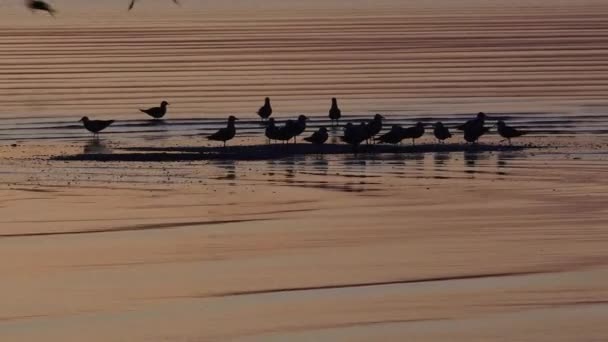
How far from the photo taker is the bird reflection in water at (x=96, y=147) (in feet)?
92.1

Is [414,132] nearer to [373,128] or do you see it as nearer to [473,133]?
[373,128]

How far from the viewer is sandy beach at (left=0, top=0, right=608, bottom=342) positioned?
45.4 ft

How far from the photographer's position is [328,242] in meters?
17.7

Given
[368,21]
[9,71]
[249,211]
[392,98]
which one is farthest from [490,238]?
[368,21]

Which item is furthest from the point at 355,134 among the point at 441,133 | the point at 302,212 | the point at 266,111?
the point at 302,212

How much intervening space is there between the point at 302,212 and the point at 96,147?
9.31 meters

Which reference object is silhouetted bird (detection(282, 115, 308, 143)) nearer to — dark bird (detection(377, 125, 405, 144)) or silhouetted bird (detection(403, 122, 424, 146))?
dark bird (detection(377, 125, 405, 144))

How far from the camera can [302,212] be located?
65.9ft

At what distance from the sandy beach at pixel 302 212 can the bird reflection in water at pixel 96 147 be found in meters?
0.15

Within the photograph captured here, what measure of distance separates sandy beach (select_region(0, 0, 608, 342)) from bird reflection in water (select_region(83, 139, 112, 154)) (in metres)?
0.15

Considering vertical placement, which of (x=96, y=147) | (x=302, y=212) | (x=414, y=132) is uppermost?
(x=414, y=132)

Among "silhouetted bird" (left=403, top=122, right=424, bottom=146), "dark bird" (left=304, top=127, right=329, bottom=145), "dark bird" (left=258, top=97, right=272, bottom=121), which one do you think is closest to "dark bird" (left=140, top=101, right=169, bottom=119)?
"dark bird" (left=258, top=97, right=272, bottom=121)

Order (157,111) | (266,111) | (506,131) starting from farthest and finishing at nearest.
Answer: (157,111) < (266,111) < (506,131)

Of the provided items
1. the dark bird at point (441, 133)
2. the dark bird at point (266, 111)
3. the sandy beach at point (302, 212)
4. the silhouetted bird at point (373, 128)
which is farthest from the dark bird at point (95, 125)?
the dark bird at point (441, 133)
